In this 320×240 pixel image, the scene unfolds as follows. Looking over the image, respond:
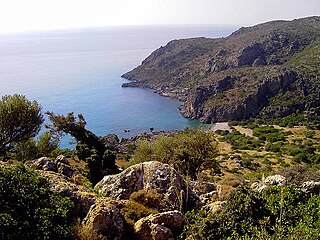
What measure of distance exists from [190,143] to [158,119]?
251ft

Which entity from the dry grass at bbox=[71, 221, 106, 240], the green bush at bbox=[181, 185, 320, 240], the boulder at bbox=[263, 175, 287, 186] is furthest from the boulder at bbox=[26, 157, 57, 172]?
the boulder at bbox=[263, 175, 287, 186]

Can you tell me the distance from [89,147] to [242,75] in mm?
90618

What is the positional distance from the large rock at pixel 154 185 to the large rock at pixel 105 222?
230 cm

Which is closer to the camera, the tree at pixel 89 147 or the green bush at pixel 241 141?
the tree at pixel 89 147

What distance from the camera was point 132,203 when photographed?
10.8 meters

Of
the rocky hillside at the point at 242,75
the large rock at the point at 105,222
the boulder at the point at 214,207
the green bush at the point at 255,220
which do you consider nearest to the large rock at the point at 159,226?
the green bush at the point at 255,220

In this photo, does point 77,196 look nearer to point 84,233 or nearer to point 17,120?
point 84,233

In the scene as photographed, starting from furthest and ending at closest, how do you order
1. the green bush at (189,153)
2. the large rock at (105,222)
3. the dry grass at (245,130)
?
the dry grass at (245,130), the green bush at (189,153), the large rock at (105,222)

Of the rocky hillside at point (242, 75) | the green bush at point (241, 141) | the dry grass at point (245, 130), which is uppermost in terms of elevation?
the rocky hillside at point (242, 75)

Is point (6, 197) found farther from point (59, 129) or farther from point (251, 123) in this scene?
point (251, 123)

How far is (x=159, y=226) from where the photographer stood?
9.34 meters

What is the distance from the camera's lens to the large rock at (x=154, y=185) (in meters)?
11.6

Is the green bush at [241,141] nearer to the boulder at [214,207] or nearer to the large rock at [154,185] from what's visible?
the large rock at [154,185]

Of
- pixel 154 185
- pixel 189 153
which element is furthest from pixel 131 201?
pixel 189 153
